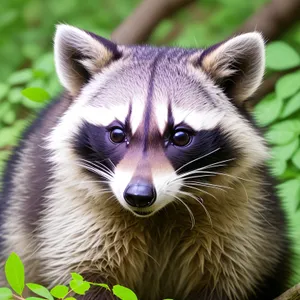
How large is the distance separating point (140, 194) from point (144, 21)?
11.7 feet

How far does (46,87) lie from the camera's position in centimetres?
611

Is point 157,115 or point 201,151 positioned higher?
point 157,115

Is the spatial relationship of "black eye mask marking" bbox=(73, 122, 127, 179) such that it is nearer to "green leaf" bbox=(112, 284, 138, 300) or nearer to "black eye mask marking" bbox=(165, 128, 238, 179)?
"black eye mask marking" bbox=(165, 128, 238, 179)

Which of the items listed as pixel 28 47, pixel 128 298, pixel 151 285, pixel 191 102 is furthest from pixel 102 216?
pixel 28 47

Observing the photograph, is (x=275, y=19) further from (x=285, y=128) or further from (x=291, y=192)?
(x=291, y=192)

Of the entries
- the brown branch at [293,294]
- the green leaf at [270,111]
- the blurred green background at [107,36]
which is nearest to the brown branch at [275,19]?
the blurred green background at [107,36]

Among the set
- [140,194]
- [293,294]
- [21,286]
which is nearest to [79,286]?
[21,286]

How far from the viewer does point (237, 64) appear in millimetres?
4484

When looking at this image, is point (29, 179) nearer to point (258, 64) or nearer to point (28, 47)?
point (258, 64)

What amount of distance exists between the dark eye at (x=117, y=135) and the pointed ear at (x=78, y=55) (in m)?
0.50

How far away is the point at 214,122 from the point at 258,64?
1.39 feet

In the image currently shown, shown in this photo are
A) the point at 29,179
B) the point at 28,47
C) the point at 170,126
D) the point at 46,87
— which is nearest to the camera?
the point at 170,126

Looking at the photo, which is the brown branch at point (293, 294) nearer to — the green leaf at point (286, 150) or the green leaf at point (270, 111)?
the green leaf at point (286, 150)

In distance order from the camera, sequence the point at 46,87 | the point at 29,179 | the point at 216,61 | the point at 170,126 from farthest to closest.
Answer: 1. the point at 46,87
2. the point at 29,179
3. the point at 216,61
4. the point at 170,126
